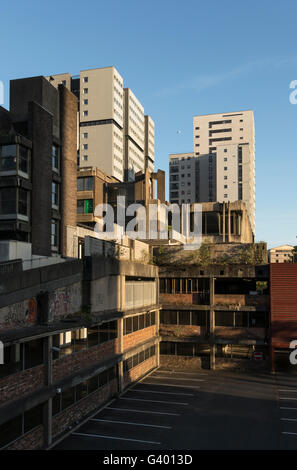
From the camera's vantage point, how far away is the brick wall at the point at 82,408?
77.2 feet

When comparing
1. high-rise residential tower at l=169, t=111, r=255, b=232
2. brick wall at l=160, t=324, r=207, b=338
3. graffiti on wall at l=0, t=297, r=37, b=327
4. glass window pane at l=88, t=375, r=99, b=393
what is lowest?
glass window pane at l=88, t=375, r=99, b=393

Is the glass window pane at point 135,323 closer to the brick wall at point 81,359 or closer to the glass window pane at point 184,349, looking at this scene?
the brick wall at point 81,359

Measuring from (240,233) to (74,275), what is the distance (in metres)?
38.6

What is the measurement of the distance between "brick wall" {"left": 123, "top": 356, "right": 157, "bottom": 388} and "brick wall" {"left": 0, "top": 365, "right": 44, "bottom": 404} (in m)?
14.1

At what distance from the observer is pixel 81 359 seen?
85.1 feet

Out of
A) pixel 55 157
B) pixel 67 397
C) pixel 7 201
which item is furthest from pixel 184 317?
pixel 7 201

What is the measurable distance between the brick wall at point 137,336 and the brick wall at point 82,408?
3.24 meters

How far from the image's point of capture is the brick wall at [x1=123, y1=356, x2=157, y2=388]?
3481cm

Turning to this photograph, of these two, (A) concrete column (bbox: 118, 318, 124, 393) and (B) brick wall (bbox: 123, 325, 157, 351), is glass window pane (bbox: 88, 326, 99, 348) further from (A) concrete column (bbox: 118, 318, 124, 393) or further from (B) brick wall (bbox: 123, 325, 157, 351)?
(B) brick wall (bbox: 123, 325, 157, 351)

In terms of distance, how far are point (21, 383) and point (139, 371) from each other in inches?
769

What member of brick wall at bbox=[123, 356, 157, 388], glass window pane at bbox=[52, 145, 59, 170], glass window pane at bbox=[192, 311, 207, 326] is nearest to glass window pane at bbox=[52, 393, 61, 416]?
brick wall at bbox=[123, 356, 157, 388]

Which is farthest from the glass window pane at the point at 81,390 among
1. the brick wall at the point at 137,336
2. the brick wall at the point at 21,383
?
the brick wall at the point at 137,336

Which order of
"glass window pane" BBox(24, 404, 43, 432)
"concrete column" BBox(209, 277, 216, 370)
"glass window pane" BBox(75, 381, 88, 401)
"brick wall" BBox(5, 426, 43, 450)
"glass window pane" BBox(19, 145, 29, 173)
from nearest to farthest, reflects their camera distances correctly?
"brick wall" BBox(5, 426, 43, 450) → "glass window pane" BBox(24, 404, 43, 432) → "glass window pane" BBox(75, 381, 88, 401) → "glass window pane" BBox(19, 145, 29, 173) → "concrete column" BBox(209, 277, 216, 370)

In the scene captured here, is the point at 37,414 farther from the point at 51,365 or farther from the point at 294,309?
the point at 294,309
